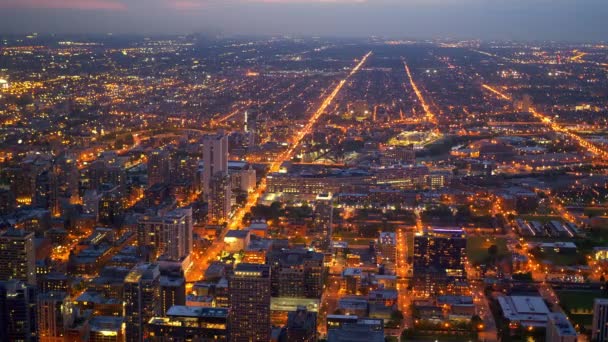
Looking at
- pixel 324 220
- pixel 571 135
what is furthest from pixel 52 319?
pixel 571 135

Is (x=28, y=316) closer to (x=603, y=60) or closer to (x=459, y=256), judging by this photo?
(x=459, y=256)

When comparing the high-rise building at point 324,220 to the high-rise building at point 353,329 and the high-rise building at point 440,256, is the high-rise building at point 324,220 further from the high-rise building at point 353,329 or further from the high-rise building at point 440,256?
the high-rise building at point 353,329

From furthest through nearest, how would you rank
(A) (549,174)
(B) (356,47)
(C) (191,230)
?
(B) (356,47), (A) (549,174), (C) (191,230)

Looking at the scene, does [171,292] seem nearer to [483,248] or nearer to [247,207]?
[483,248]

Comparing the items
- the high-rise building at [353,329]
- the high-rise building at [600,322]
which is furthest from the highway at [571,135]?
the high-rise building at [353,329]

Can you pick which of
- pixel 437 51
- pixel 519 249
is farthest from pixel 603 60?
pixel 519 249

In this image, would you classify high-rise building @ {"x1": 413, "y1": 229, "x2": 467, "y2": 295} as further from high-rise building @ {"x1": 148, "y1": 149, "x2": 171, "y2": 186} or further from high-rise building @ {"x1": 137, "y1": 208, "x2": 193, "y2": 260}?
high-rise building @ {"x1": 148, "y1": 149, "x2": 171, "y2": 186}

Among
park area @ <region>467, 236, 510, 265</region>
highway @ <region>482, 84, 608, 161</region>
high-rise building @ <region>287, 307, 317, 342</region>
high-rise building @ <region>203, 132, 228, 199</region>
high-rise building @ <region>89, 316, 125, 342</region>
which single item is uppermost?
high-rise building @ <region>203, 132, 228, 199</region>

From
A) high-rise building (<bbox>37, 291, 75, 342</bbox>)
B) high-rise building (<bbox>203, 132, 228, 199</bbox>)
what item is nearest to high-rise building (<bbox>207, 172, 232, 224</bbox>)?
high-rise building (<bbox>203, 132, 228, 199</bbox>)
